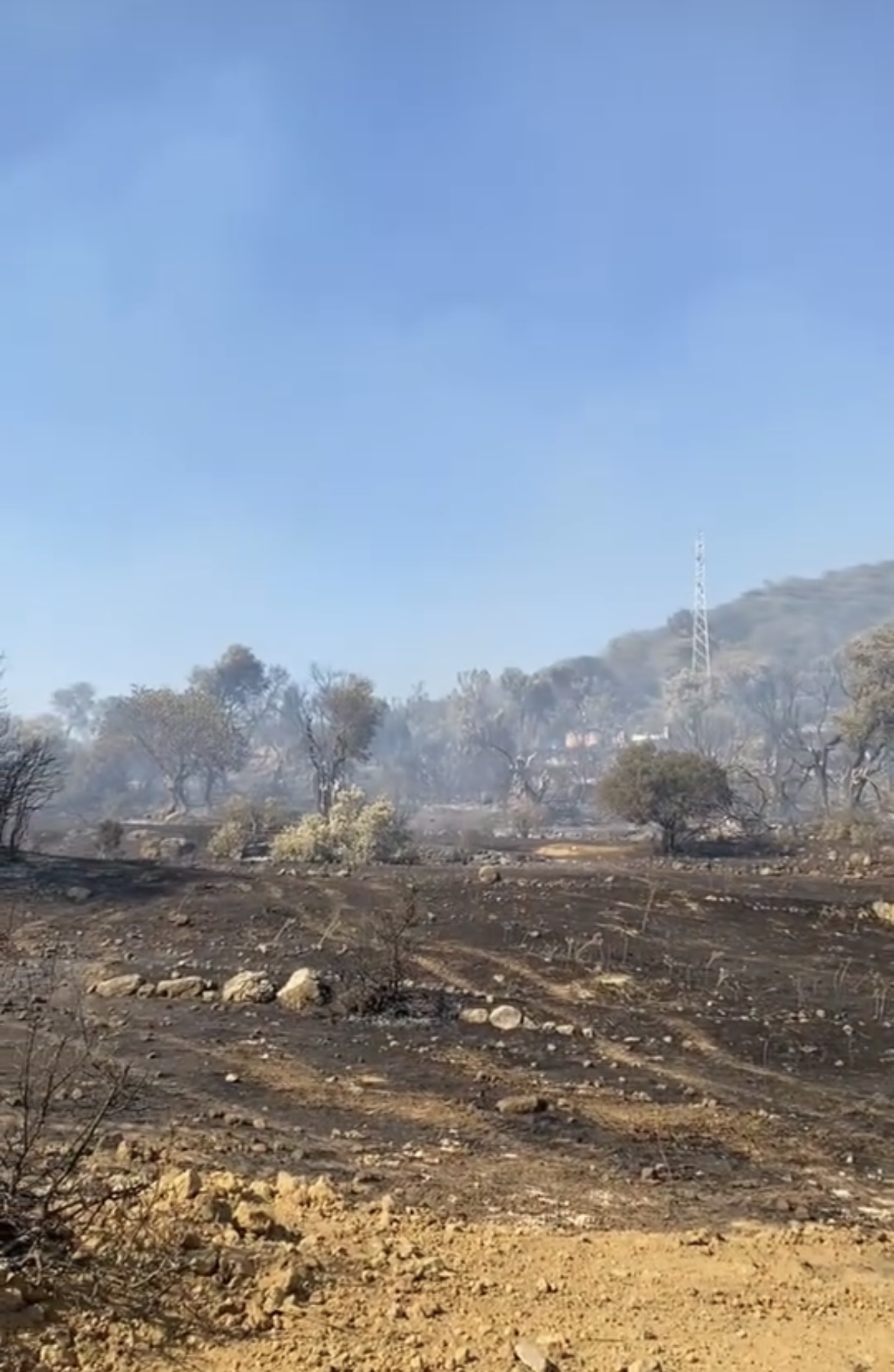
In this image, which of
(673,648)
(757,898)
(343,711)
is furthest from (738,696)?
(757,898)

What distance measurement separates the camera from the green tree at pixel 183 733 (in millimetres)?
65500

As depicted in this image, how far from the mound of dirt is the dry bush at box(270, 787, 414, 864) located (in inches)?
852

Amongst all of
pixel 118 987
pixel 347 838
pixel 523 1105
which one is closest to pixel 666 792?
pixel 347 838

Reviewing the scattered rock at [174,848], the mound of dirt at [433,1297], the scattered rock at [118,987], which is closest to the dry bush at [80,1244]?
the mound of dirt at [433,1297]

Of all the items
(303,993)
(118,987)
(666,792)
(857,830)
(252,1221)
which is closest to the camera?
(252,1221)

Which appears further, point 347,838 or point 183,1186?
point 347,838

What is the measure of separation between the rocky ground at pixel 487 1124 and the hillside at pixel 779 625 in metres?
108

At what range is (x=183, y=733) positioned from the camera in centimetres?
6569

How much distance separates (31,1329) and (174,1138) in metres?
2.89

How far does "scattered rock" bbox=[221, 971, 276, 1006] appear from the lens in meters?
10.7

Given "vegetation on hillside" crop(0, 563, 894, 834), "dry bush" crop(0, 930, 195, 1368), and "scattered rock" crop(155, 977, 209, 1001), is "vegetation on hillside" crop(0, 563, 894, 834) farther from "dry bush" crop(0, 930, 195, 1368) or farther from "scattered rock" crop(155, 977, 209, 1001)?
"dry bush" crop(0, 930, 195, 1368)

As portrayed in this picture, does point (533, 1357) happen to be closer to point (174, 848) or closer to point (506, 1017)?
point (506, 1017)

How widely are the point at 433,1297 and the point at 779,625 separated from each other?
158 metres

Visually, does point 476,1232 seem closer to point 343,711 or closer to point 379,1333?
point 379,1333
